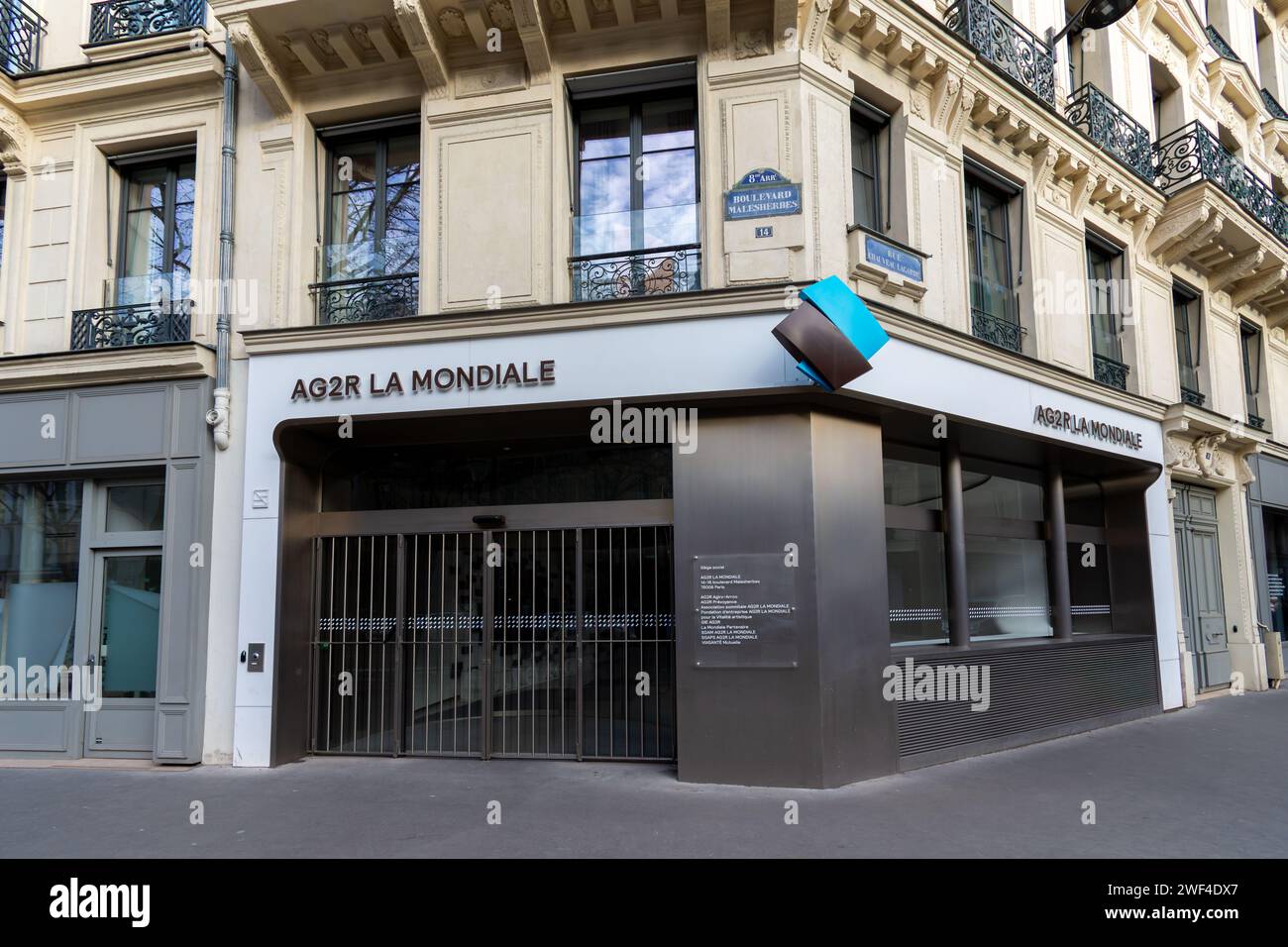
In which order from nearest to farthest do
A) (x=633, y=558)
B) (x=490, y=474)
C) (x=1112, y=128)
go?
(x=633, y=558) < (x=490, y=474) < (x=1112, y=128)

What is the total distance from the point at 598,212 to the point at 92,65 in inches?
239

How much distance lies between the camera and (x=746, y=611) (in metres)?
7.65

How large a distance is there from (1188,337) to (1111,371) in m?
3.46

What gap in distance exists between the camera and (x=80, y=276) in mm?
9750

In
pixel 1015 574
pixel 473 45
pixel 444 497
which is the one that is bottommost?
pixel 1015 574

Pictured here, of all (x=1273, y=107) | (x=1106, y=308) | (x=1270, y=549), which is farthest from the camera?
(x=1273, y=107)

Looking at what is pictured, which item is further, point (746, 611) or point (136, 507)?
point (136, 507)

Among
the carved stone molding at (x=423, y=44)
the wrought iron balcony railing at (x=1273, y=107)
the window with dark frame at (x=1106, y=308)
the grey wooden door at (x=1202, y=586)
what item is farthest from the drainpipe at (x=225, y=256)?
the wrought iron balcony railing at (x=1273, y=107)

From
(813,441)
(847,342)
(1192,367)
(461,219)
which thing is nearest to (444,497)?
(461,219)

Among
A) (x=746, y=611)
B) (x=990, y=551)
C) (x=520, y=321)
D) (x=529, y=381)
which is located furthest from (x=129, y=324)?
(x=990, y=551)

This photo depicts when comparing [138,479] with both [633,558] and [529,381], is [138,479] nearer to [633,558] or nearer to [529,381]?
[529,381]

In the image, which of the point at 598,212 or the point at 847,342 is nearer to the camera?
the point at 847,342
